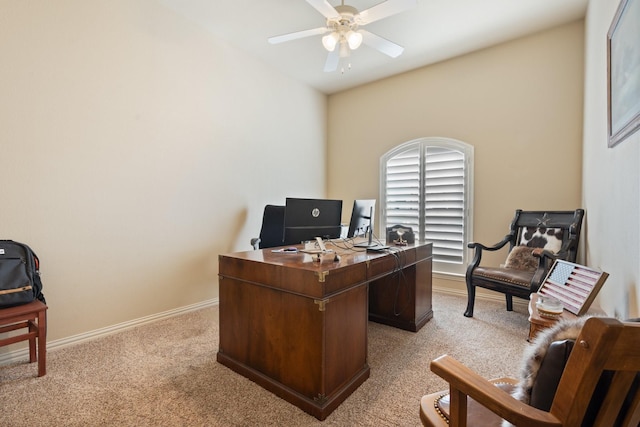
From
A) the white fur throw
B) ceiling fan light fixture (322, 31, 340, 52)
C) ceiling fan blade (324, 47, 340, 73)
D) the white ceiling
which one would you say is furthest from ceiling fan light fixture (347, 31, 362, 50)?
the white fur throw

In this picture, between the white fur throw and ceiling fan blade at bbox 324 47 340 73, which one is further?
ceiling fan blade at bbox 324 47 340 73

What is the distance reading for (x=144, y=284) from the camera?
9.57 feet

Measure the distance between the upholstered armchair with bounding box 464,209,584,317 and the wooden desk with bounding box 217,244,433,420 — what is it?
1.26 m

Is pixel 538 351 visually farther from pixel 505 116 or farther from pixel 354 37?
pixel 505 116

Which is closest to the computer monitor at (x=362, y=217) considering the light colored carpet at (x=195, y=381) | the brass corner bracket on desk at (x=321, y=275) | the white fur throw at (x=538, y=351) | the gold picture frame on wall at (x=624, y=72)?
the light colored carpet at (x=195, y=381)

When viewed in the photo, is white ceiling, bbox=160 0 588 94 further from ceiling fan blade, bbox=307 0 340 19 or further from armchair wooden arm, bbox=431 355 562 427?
armchair wooden arm, bbox=431 355 562 427

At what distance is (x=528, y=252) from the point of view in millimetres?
3088

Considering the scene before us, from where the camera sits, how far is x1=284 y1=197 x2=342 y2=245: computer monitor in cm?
211

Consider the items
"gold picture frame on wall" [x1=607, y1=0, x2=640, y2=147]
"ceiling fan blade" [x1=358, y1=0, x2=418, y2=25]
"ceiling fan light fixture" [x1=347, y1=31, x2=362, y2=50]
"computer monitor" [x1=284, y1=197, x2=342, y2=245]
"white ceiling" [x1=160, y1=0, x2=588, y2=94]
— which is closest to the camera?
"gold picture frame on wall" [x1=607, y1=0, x2=640, y2=147]

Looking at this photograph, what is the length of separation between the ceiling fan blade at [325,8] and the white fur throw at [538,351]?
245cm

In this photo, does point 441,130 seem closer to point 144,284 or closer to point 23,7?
point 144,284

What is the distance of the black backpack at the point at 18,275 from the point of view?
6.48 ft

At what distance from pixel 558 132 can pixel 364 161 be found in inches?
95.4

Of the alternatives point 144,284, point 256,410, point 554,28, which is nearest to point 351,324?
point 256,410
